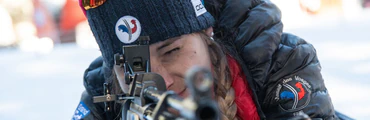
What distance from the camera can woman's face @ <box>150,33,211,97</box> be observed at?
1.26 metres

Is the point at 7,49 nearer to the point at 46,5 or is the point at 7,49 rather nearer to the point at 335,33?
the point at 46,5

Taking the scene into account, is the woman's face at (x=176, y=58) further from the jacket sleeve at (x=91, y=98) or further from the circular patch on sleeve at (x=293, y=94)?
the jacket sleeve at (x=91, y=98)

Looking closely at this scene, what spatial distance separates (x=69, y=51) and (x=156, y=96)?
4055 millimetres

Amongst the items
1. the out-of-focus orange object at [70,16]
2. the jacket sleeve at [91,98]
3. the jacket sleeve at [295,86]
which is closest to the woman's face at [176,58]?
the jacket sleeve at [295,86]

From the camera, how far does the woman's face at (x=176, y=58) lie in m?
1.26

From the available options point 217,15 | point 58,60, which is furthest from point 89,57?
point 217,15

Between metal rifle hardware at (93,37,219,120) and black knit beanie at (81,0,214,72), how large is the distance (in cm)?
16

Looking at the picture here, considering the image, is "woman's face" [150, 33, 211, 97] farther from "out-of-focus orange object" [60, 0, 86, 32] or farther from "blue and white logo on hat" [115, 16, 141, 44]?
"out-of-focus orange object" [60, 0, 86, 32]

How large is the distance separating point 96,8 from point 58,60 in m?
3.25

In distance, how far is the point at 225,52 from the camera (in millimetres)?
1491

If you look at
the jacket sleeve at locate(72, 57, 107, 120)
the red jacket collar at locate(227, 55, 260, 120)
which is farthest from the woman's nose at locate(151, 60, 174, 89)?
the jacket sleeve at locate(72, 57, 107, 120)

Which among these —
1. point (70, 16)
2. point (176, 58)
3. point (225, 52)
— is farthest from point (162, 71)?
point (70, 16)

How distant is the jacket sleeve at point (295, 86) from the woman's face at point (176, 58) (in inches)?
10.7

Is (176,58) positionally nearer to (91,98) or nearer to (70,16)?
(91,98)
